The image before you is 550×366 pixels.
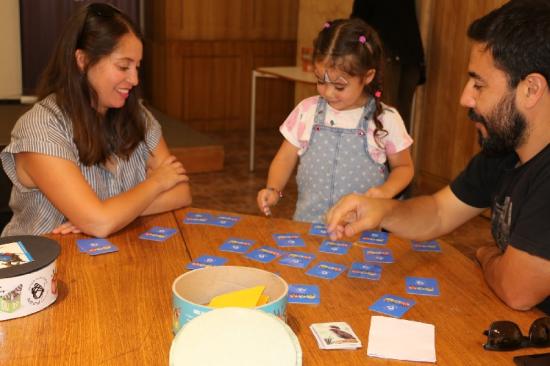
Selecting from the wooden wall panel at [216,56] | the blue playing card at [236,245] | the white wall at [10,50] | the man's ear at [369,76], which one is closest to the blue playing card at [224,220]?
the blue playing card at [236,245]

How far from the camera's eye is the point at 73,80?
85.0 inches

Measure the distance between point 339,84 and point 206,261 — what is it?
1016 mm

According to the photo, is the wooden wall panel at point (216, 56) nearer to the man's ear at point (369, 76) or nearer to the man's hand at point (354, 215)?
the man's ear at point (369, 76)

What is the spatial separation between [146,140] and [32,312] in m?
1.07

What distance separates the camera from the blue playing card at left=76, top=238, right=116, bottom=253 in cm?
178

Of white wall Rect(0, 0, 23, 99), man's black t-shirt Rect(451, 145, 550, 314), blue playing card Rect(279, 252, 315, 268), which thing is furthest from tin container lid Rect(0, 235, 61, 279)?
white wall Rect(0, 0, 23, 99)

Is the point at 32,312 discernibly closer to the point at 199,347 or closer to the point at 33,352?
the point at 33,352

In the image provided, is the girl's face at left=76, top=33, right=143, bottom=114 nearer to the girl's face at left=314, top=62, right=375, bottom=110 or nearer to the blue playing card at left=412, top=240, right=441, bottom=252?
the girl's face at left=314, top=62, right=375, bottom=110

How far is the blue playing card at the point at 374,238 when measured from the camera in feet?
6.32

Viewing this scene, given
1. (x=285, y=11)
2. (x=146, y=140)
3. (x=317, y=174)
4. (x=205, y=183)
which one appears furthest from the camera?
(x=285, y=11)

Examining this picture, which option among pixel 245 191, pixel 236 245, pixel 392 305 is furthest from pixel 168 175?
pixel 245 191

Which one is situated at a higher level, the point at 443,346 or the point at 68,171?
the point at 68,171

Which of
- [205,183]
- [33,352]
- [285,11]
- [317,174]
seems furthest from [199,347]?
[285,11]

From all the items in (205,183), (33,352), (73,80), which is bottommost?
(205,183)
